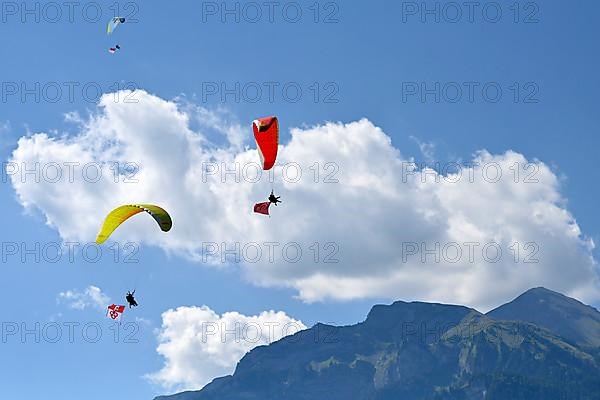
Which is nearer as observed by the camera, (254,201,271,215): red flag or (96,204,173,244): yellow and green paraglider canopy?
(96,204,173,244): yellow and green paraglider canopy

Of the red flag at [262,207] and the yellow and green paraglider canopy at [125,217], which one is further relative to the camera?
the red flag at [262,207]

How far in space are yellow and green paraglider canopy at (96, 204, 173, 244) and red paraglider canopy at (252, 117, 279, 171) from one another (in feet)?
33.0

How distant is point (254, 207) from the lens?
7738cm

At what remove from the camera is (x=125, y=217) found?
70.9 m

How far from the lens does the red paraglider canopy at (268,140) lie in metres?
71.2

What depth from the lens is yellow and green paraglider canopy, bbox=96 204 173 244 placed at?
224 ft

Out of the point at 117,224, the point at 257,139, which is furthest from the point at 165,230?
the point at 257,139

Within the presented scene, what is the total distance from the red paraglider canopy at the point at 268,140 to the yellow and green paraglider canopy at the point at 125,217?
1005 cm

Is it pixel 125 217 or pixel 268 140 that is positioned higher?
pixel 268 140

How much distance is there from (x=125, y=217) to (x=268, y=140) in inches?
570

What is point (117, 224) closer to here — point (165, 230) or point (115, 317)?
point (165, 230)

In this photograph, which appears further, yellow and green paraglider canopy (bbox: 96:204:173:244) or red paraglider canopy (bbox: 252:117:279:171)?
red paraglider canopy (bbox: 252:117:279:171)

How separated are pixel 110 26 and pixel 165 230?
4055 centimetres

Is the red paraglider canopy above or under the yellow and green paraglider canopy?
above
